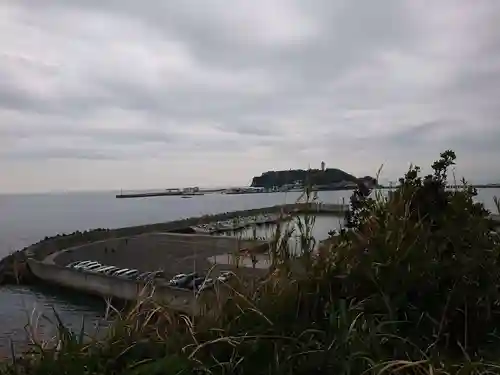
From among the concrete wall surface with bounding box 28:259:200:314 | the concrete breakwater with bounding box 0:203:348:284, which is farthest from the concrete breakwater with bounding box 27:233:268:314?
the concrete breakwater with bounding box 0:203:348:284

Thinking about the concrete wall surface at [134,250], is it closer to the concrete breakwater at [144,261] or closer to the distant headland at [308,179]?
the concrete breakwater at [144,261]

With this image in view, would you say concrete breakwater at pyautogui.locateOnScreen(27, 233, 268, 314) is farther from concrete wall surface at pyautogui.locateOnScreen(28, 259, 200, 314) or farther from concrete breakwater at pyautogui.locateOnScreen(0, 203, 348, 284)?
concrete breakwater at pyautogui.locateOnScreen(0, 203, 348, 284)

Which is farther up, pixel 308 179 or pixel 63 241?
pixel 308 179

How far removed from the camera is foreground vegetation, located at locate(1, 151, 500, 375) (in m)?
2.70

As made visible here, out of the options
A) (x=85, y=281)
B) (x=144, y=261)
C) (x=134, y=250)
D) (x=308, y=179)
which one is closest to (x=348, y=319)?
(x=308, y=179)

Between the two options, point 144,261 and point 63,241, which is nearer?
point 144,261

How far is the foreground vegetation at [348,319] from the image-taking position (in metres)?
2.70

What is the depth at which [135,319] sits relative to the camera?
320 centimetres

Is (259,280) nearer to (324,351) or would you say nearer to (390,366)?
(324,351)

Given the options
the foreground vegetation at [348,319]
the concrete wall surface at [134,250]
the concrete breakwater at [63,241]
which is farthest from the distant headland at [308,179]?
the concrete wall surface at [134,250]

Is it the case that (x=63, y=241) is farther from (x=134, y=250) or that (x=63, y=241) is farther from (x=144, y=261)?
(x=144, y=261)

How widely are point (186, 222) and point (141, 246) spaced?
15326mm

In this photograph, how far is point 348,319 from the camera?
303cm

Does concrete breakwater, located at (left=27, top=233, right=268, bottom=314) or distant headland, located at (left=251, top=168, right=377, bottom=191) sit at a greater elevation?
distant headland, located at (left=251, top=168, right=377, bottom=191)
